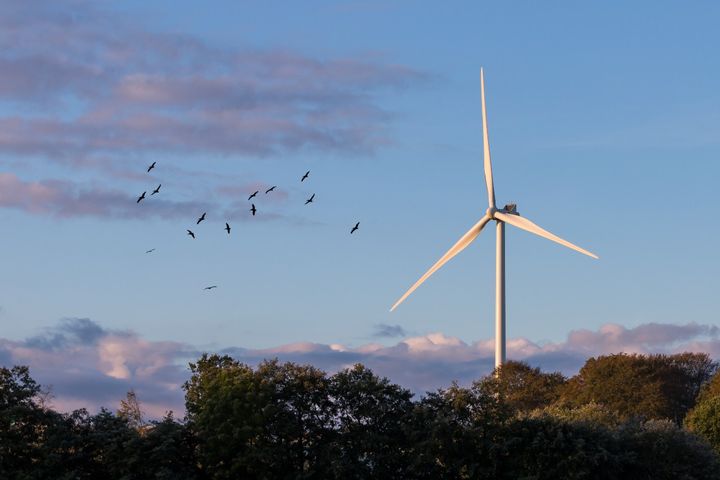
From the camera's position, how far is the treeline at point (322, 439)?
76.3 meters

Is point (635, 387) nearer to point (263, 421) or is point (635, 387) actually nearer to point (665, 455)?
point (665, 455)

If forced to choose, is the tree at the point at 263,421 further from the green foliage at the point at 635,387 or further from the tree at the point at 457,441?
the green foliage at the point at 635,387

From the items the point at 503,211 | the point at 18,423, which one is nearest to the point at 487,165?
the point at 503,211

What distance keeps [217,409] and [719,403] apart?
169ft

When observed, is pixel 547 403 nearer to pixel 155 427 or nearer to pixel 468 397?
pixel 468 397

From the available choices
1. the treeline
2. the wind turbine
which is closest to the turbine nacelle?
the wind turbine

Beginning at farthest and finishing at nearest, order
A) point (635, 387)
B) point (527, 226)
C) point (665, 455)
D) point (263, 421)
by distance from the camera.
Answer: point (635, 387) < point (527, 226) < point (665, 455) < point (263, 421)

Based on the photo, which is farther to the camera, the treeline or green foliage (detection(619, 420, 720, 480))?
green foliage (detection(619, 420, 720, 480))

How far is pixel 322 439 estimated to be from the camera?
78.6m

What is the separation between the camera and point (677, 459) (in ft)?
271

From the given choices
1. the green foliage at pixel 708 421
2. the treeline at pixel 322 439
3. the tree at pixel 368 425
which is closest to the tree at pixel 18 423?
the treeline at pixel 322 439

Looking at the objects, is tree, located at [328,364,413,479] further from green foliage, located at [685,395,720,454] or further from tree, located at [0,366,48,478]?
green foliage, located at [685,395,720,454]

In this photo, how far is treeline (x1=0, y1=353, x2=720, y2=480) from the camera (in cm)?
7631

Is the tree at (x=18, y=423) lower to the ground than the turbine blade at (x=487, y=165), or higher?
lower
